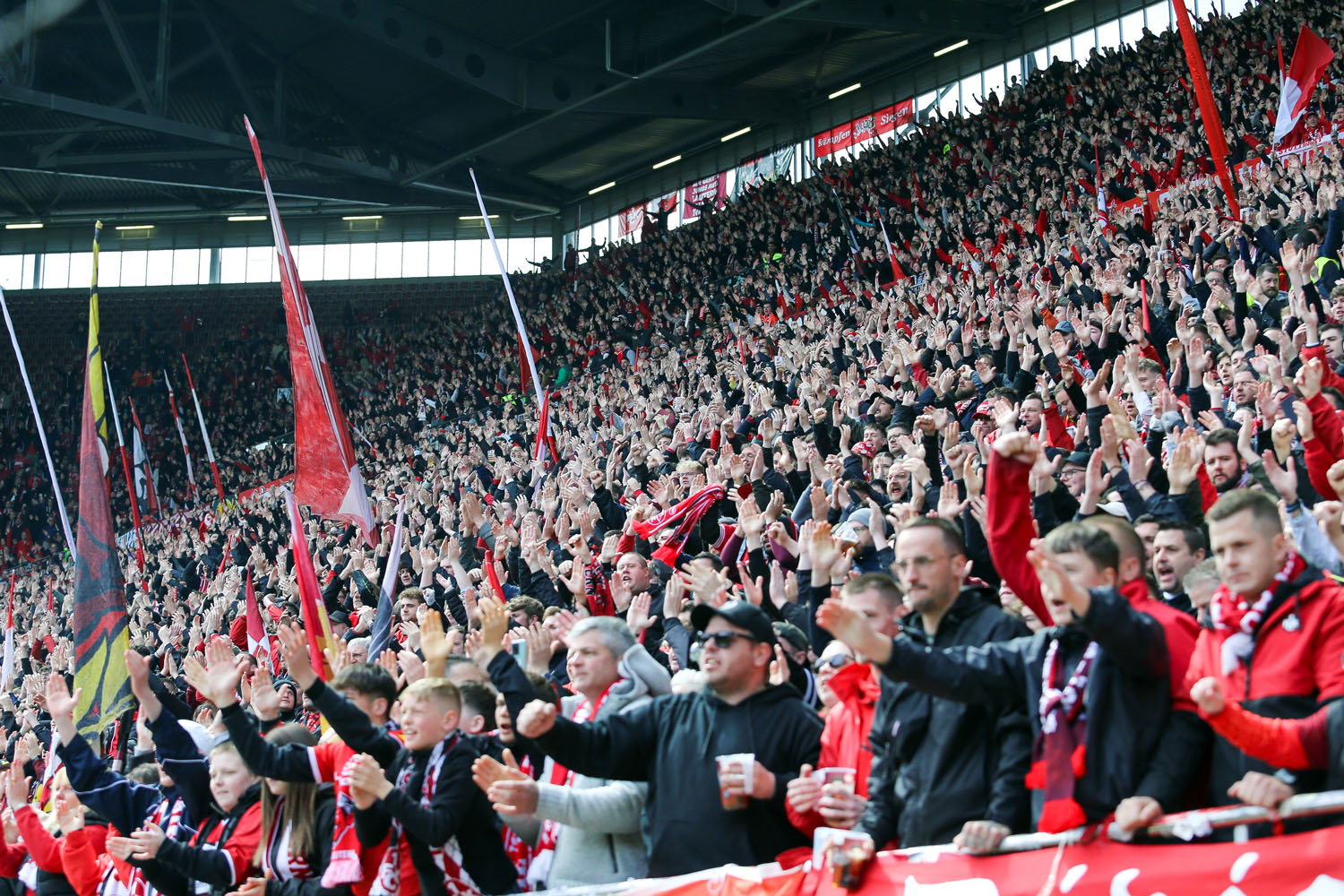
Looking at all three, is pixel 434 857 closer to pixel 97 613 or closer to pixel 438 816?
pixel 438 816

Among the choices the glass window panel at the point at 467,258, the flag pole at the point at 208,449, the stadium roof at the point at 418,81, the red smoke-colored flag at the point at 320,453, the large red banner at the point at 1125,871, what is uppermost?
the stadium roof at the point at 418,81

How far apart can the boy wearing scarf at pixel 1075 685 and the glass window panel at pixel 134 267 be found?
32.6 m

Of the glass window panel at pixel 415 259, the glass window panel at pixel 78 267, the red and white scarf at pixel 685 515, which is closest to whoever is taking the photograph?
the red and white scarf at pixel 685 515

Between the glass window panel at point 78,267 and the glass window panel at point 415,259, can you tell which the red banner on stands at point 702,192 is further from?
the glass window panel at point 78,267

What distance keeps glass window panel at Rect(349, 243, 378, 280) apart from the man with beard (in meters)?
29.2

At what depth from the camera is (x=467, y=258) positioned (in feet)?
102

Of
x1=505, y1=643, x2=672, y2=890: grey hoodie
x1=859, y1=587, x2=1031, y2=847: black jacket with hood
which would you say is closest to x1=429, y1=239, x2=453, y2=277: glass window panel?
x1=505, y1=643, x2=672, y2=890: grey hoodie

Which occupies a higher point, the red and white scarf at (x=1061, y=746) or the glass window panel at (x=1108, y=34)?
the glass window panel at (x=1108, y=34)

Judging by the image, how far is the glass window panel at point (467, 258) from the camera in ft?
102

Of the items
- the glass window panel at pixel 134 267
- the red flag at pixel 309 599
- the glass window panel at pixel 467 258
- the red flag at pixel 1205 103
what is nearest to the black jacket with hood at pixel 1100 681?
the red flag at pixel 309 599

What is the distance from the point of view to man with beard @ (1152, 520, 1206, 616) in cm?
380

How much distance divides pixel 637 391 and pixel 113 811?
1203 centimetres

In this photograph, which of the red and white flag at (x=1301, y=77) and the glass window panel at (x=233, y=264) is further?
the glass window panel at (x=233, y=264)

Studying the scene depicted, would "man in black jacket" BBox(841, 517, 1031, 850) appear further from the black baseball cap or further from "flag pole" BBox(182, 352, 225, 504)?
"flag pole" BBox(182, 352, 225, 504)
